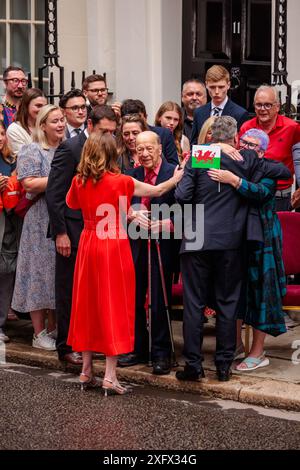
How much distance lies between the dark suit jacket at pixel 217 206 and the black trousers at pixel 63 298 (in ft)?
3.71

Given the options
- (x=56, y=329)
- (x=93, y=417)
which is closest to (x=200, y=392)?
(x=93, y=417)

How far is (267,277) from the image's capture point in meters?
8.39

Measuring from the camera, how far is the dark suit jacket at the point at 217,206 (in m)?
8.07

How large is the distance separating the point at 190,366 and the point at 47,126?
2303mm

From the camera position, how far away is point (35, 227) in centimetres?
932

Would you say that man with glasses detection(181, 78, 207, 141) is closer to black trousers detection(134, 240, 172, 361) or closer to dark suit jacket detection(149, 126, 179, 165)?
dark suit jacket detection(149, 126, 179, 165)

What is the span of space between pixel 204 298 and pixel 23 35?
22.0 feet

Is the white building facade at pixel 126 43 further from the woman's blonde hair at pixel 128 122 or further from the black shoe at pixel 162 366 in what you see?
the black shoe at pixel 162 366

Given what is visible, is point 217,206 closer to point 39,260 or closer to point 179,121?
point 39,260

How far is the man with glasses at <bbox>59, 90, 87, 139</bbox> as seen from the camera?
948 cm

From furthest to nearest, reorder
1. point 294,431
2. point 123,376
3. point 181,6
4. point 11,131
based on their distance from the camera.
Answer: point 181,6 → point 11,131 → point 123,376 → point 294,431

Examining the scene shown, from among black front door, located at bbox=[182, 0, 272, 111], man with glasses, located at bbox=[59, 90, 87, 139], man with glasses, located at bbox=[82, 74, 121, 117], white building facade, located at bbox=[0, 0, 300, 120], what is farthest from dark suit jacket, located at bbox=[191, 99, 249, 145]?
white building facade, located at bbox=[0, 0, 300, 120]

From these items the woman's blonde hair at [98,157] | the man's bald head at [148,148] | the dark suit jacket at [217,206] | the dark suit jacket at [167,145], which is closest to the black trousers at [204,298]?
the dark suit jacket at [217,206]

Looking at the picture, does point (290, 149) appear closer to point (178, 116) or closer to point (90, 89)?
point (178, 116)
